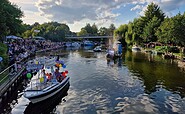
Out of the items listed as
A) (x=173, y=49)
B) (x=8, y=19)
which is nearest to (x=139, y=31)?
(x=173, y=49)

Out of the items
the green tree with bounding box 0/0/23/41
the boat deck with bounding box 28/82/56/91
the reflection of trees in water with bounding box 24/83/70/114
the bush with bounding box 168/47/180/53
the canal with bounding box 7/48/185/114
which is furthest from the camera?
the bush with bounding box 168/47/180/53

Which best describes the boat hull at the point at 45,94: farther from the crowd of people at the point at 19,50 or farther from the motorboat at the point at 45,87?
the crowd of people at the point at 19,50

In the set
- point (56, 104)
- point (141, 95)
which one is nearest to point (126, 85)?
point (141, 95)

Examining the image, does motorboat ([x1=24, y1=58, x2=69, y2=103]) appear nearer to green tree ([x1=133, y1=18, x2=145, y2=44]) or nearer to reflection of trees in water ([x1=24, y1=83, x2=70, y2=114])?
reflection of trees in water ([x1=24, y1=83, x2=70, y2=114])

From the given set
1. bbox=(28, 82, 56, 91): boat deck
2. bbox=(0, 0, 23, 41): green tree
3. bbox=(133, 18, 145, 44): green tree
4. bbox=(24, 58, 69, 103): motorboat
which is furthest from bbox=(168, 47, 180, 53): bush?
bbox=(28, 82, 56, 91): boat deck

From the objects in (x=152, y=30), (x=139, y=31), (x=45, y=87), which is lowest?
(x=45, y=87)

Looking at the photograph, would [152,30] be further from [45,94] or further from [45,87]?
[45,94]

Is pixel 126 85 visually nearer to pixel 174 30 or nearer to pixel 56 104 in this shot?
pixel 56 104

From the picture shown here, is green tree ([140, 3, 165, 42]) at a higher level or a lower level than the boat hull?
higher

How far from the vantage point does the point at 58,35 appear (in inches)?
5408

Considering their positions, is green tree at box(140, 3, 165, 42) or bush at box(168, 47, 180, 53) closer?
bush at box(168, 47, 180, 53)

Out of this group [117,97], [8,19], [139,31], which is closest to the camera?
[117,97]

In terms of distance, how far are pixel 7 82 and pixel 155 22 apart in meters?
78.8

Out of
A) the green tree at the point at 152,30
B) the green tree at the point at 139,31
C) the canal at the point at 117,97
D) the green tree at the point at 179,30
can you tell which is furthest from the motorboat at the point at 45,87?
the green tree at the point at 139,31
